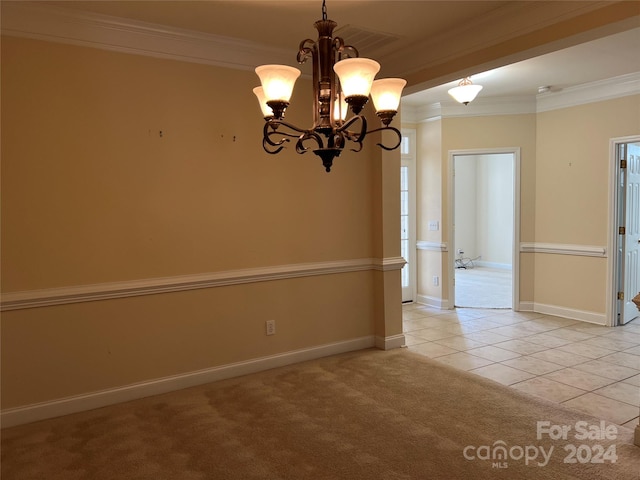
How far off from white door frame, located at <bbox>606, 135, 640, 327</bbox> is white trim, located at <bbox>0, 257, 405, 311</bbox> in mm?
2579

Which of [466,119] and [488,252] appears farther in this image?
[488,252]

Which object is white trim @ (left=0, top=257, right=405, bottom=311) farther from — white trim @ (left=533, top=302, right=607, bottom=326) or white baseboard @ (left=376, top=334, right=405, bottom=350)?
white trim @ (left=533, top=302, right=607, bottom=326)

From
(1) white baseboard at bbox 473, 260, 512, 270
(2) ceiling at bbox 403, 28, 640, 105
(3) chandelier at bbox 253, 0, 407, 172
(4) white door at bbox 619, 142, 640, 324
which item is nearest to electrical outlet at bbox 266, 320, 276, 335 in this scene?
(3) chandelier at bbox 253, 0, 407, 172

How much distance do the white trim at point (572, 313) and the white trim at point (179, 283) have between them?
2544 millimetres

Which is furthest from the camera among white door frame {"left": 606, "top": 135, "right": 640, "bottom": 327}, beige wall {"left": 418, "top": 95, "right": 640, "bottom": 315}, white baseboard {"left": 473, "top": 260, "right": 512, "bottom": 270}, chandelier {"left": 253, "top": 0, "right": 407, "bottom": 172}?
white baseboard {"left": 473, "top": 260, "right": 512, "bottom": 270}

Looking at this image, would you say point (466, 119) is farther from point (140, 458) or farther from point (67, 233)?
point (140, 458)

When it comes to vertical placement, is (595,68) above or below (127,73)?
above

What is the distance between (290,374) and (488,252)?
7.66m

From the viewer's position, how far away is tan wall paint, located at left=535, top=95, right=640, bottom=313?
518 cm

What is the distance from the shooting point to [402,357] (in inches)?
164

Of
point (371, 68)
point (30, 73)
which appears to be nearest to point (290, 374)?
point (371, 68)

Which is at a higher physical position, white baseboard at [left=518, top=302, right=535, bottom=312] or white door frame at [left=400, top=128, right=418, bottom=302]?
white door frame at [left=400, top=128, right=418, bottom=302]

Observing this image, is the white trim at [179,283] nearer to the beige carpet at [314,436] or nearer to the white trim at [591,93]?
the beige carpet at [314,436]

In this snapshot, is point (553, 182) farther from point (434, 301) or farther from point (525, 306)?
point (434, 301)
